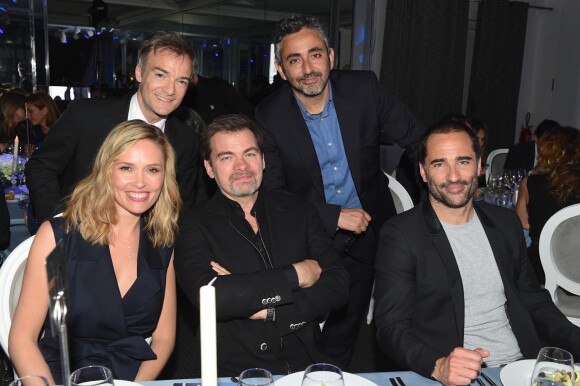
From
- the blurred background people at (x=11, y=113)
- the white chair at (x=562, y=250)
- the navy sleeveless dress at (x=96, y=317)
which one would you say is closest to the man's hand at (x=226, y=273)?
the navy sleeveless dress at (x=96, y=317)

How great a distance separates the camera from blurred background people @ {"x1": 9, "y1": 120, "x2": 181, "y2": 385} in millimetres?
1800

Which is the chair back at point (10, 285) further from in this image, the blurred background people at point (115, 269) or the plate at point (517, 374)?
the plate at point (517, 374)

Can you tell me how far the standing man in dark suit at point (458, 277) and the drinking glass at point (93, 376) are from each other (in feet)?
3.32

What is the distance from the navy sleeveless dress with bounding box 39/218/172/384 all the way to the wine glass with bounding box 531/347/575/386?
1208 millimetres

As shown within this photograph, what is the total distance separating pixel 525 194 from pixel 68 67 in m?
6.66

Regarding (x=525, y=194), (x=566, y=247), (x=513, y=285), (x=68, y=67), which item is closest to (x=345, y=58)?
(x=68, y=67)

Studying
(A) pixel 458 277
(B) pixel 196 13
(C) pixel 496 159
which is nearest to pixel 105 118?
(A) pixel 458 277

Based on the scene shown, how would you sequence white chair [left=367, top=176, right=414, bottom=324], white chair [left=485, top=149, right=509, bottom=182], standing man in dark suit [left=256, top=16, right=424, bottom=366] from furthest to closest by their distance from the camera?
white chair [left=485, top=149, right=509, bottom=182], white chair [left=367, top=176, right=414, bottom=324], standing man in dark suit [left=256, top=16, right=424, bottom=366]

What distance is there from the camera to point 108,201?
6.52 ft

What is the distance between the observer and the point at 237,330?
204 cm

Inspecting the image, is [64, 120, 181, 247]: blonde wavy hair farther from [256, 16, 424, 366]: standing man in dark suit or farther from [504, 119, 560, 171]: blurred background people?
[504, 119, 560, 171]: blurred background people

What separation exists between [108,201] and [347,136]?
44.4 inches

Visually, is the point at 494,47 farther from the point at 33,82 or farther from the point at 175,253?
the point at 175,253

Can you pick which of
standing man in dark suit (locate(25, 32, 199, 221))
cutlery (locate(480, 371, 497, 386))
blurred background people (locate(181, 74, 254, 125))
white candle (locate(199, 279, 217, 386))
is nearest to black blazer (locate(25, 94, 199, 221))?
standing man in dark suit (locate(25, 32, 199, 221))
